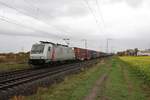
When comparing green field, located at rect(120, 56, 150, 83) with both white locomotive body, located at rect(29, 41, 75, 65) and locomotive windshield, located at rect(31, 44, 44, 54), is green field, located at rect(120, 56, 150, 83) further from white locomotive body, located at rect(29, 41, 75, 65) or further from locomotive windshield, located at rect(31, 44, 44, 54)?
locomotive windshield, located at rect(31, 44, 44, 54)

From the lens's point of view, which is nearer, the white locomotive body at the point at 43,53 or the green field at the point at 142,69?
the green field at the point at 142,69

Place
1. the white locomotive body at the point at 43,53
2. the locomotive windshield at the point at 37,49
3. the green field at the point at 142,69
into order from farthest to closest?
1. the locomotive windshield at the point at 37,49
2. the white locomotive body at the point at 43,53
3. the green field at the point at 142,69

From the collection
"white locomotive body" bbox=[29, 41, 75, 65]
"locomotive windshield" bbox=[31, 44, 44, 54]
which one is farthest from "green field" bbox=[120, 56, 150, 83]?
"locomotive windshield" bbox=[31, 44, 44, 54]

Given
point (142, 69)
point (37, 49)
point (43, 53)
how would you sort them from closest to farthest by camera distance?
1. point (142, 69)
2. point (43, 53)
3. point (37, 49)

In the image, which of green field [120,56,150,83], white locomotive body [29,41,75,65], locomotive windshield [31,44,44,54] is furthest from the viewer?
locomotive windshield [31,44,44,54]

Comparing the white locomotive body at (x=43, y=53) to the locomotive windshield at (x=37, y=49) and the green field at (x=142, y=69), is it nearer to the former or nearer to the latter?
the locomotive windshield at (x=37, y=49)

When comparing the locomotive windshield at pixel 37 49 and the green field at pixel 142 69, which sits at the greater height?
the locomotive windshield at pixel 37 49

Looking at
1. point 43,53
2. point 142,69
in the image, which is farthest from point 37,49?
point 142,69

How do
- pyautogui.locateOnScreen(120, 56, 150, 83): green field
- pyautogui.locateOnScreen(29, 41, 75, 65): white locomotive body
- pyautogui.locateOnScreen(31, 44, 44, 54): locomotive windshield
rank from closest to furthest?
1. pyautogui.locateOnScreen(120, 56, 150, 83): green field
2. pyautogui.locateOnScreen(29, 41, 75, 65): white locomotive body
3. pyautogui.locateOnScreen(31, 44, 44, 54): locomotive windshield

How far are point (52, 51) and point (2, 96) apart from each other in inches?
876

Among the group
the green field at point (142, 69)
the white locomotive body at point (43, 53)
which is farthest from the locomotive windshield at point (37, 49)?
the green field at point (142, 69)

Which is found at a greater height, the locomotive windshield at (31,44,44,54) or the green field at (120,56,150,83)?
the locomotive windshield at (31,44,44,54)

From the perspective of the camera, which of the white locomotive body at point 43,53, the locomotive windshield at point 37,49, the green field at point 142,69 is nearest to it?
the green field at point 142,69

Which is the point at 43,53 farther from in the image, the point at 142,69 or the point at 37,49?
the point at 142,69
